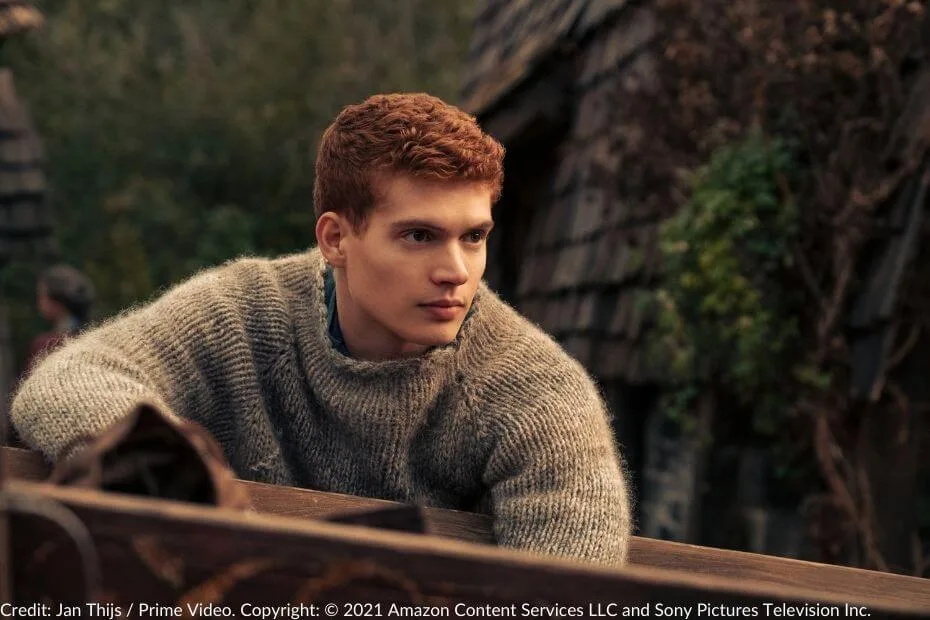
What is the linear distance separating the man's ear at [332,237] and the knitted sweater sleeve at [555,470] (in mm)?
362

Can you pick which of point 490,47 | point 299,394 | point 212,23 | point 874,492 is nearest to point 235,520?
point 299,394

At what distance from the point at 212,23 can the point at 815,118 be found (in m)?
20.4

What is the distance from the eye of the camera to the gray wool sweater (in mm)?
2281

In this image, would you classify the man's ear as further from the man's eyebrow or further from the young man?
the man's eyebrow

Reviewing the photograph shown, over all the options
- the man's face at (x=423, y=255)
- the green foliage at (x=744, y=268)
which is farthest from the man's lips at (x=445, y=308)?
the green foliage at (x=744, y=268)

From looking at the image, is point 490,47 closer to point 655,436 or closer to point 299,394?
point 655,436

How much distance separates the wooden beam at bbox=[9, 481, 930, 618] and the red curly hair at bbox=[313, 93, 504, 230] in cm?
116

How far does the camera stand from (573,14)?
7.29 metres

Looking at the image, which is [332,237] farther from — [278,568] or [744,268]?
[744,268]

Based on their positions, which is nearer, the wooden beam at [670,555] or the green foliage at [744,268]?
the wooden beam at [670,555]

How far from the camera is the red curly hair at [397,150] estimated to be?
91.8 inches

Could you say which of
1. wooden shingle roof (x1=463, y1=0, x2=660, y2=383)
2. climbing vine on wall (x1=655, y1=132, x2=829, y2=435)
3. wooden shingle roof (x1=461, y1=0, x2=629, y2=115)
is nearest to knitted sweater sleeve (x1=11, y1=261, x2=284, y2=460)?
climbing vine on wall (x1=655, y1=132, x2=829, y2=435)

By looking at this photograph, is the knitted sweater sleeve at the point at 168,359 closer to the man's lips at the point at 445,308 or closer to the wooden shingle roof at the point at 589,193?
the man's lips at the point at 445,308

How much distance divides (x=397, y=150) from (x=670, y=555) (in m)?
0.78
